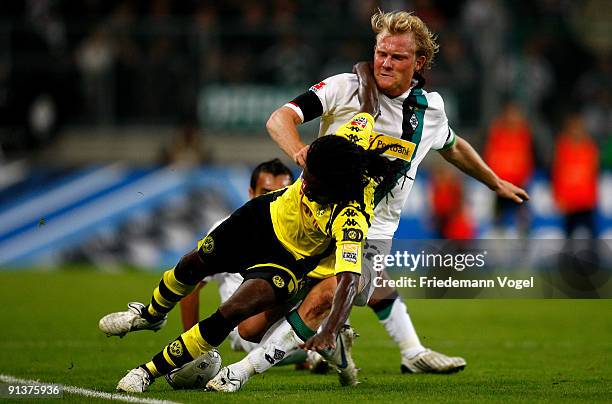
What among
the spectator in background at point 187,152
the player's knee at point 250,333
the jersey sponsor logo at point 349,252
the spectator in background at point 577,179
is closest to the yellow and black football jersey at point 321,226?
the jersey sponsor logo at point 349,252

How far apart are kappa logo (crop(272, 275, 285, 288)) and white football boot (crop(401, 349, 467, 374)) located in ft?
6.75

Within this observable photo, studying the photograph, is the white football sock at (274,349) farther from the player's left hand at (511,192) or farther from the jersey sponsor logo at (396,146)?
the player's left hand at (511,192)

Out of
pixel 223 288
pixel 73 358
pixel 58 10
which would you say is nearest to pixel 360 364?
pixel 223 288

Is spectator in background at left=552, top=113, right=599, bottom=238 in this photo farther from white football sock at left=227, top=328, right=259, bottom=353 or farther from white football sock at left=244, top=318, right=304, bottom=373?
white football sock at left=244, top=318, right=304, bottom=373

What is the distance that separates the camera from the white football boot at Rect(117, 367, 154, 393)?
7.09 metres

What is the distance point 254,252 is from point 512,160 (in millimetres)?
11119

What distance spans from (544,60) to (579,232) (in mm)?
3654

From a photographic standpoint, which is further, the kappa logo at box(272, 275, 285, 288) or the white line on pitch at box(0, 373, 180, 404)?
the kappa logo at box(272, 275, 285, 288)

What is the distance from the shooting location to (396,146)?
7.82 m

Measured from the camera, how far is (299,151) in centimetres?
701

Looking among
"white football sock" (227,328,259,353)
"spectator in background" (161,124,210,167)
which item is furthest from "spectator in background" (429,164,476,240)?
"white football sock" (227,328,259,353)

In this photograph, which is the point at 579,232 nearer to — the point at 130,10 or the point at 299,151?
the point at 130,10

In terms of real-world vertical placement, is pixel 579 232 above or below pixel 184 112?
below

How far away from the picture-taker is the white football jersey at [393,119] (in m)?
7.71
